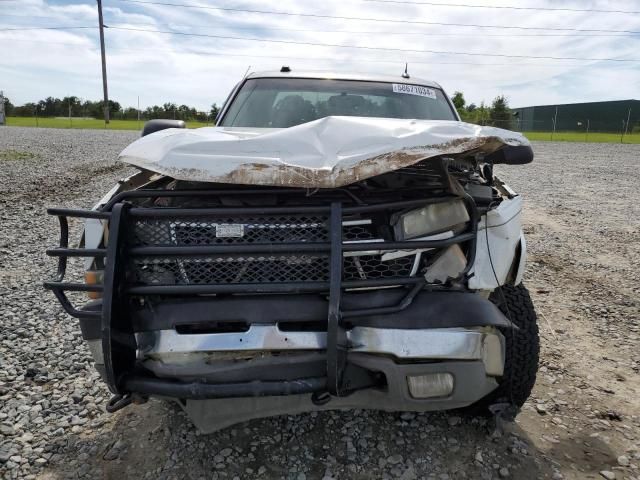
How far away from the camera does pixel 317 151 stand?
79.4 inches

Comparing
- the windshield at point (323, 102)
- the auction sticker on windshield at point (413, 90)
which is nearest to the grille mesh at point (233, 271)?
the windshield at point (323, 102)

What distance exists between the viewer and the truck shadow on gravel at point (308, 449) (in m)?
2.20

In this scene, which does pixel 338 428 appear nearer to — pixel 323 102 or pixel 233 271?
pixel 233 271

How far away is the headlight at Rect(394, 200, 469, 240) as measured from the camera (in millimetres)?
2031

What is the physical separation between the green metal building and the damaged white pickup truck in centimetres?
4100

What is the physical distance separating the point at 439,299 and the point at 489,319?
0.19 metres

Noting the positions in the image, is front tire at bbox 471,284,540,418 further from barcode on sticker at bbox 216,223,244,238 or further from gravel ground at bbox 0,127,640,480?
barcode on sticker at bbox 216,223,244,238

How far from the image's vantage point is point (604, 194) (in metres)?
9.42

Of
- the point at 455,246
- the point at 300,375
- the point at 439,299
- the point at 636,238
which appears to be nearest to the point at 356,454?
the point at 300,375

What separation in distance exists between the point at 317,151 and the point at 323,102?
188 centimetres

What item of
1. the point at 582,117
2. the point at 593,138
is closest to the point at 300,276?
the point at 593,138

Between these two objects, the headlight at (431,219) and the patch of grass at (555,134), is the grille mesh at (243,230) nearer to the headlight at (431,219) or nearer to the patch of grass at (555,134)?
the headlight at (431,219)

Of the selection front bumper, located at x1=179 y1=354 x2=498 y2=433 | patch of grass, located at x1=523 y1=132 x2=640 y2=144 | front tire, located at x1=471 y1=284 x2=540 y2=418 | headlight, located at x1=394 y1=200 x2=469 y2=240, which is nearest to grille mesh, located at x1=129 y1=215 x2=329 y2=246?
headlight, located at x1=394 y1=200 x2=469 y2=240

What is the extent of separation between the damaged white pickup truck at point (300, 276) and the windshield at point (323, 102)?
1.53m
